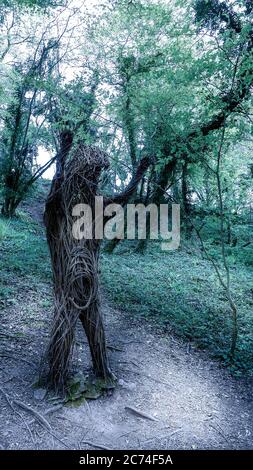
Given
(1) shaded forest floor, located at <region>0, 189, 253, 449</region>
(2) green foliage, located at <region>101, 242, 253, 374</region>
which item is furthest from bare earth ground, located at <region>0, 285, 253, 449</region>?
(2) green foliage, located at <region>101, 242, 253, 374</region>

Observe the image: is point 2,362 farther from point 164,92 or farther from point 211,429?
point 164,92

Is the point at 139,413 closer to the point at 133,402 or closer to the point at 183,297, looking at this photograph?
the point at 133,402

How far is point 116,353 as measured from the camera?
459cm

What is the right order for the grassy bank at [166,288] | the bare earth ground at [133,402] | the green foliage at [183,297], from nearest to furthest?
the bare earth ground at [133,402]
the green foliage at [183,297]
the grassy bank at [166,288]

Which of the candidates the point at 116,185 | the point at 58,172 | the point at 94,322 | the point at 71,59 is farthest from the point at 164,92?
the point at 116,185

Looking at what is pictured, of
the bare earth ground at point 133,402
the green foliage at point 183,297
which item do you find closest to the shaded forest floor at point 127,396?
the bare earth ground at point 133,402

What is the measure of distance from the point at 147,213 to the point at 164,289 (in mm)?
3983

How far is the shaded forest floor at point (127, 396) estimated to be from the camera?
10.2 feet

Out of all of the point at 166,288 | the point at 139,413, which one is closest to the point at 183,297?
the point at 166,288

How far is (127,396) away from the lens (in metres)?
3.69

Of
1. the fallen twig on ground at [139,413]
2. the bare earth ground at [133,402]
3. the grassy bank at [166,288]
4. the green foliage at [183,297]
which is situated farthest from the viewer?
the grassy bank at [166,288]

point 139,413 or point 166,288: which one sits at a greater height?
point 166,288

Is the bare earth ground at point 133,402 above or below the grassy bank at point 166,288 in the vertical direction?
below

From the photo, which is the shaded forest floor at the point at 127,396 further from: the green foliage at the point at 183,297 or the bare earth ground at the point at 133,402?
the green foliage at the point at 183,297
